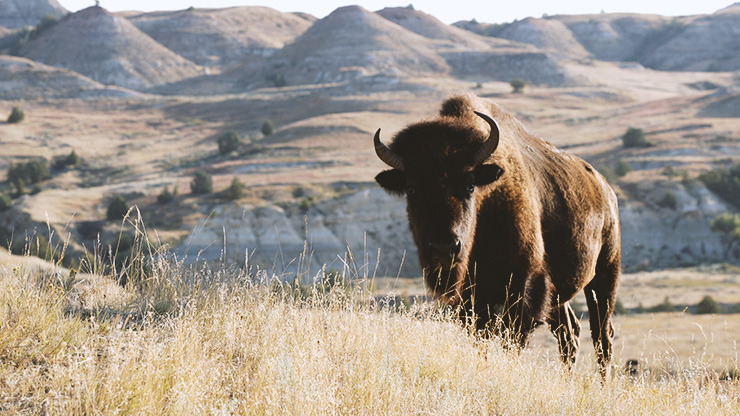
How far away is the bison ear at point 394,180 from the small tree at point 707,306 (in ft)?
116

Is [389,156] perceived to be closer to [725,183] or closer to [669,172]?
[669,172]

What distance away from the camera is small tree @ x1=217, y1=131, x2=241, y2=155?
2970 inches

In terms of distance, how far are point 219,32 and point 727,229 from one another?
12866 centimetres

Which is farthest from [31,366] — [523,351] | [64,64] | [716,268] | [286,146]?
[64,64]

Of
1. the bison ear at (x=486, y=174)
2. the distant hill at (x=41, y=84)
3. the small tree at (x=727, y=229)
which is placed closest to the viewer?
the bison ear at (x=486, y=174)

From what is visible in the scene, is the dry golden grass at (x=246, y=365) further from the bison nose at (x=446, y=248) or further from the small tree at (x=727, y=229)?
the small tree at (x=727, y=229)

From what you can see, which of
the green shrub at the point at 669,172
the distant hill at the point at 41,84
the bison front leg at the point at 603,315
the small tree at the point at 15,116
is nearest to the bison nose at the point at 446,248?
the bison front leg at the point at 603,315

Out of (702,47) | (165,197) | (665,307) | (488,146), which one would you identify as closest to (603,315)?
(488,146)

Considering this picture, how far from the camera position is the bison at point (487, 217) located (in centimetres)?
570

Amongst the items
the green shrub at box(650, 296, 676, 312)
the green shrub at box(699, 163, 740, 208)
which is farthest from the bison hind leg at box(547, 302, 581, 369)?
the green shrub at box(699, 163, 740, 208)

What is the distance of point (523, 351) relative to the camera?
232 inches

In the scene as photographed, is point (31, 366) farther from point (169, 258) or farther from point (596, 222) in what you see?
point (596, 222)

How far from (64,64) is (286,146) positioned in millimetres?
69398

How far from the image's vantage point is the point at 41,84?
102 meters
